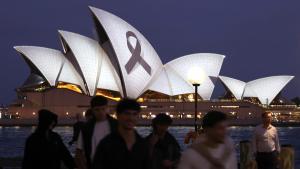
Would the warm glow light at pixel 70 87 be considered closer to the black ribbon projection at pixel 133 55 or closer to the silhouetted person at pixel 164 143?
the black ribbon projection at pixel 133 55

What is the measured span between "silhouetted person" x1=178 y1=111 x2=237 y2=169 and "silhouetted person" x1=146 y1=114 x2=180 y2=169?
3.71ft

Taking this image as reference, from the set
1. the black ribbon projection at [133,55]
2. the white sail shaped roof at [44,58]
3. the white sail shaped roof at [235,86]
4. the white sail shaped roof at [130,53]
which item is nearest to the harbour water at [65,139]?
the white sail shaped roof at [130,53]

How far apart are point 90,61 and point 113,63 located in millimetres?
2062

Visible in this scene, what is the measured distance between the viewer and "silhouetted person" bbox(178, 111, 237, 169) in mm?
3684

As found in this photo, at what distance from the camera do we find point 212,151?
12.2ft

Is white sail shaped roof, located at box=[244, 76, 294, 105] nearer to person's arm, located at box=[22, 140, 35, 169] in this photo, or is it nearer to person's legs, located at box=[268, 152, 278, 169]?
person's legs, located at box=[268, 152, 278, 169]

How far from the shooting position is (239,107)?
243 ft

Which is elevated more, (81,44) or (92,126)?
(81,44)

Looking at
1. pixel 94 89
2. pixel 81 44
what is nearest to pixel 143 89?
pixel 94 89

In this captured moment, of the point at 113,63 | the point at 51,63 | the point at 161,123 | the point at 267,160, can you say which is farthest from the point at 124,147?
the point at 51,63

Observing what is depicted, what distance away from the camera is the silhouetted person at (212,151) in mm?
3684

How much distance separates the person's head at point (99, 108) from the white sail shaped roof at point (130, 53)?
42.5m

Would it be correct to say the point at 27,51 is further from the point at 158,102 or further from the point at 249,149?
the point at 249,149

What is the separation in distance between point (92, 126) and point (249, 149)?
572cm
